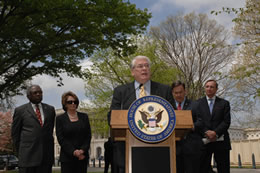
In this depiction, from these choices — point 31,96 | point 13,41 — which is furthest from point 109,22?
point 31,96

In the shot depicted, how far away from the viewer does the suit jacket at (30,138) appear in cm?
514

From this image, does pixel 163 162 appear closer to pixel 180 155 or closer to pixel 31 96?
pixel 180 155

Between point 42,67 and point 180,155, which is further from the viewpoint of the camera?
point 42,67

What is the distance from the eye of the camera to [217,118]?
5.38 meters

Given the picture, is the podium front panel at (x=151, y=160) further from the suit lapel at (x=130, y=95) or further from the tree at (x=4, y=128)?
the tree at (x=4, y=128)

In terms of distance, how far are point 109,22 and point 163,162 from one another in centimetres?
1081

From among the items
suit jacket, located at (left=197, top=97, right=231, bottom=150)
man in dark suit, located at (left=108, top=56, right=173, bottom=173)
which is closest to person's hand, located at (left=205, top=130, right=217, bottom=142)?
suit jacket, located at (left=197, top=97, right=231, bottom=150)

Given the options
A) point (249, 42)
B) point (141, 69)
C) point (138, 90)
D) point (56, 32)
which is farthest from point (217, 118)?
point (249, 42)

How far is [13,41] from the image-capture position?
14141 millimetres

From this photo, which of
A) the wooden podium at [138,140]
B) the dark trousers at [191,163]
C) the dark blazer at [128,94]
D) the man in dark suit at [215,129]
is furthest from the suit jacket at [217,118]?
the wooden podium at [138,140]

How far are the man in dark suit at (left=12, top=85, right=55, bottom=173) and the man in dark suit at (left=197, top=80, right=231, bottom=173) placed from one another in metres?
2.77

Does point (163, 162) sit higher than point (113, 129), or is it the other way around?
point (113, 129)

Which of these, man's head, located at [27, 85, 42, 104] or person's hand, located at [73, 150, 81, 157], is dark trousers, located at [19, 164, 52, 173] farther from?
man's head, located at [27, 85, 42, 104]

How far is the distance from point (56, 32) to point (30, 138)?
998 centimetres
